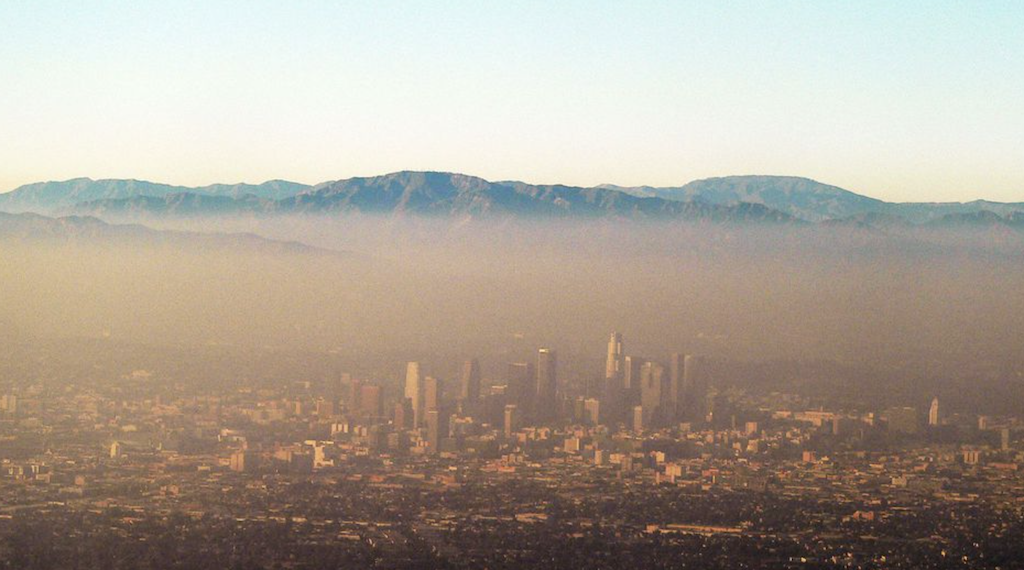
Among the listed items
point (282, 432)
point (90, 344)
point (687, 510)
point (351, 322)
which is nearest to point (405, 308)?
point (351, 322)

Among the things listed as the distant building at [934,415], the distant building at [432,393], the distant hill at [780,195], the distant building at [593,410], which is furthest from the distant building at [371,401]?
the distant hill at [780,195]

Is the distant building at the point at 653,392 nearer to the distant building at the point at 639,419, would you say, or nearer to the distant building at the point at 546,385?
the distant building at the point at 639,419

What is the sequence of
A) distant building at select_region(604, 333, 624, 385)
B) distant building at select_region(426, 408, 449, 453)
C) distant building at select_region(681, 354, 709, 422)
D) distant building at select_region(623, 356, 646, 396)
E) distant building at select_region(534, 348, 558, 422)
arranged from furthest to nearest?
distant building at select_region(604, 333, 624, 385)
distant building at select_region(623, 356, 646, 396)
distant building at select_region(681, 354, 709, 422)
distant building at select_region(534, 348, 558, 422)
distant building at select_region(426, 408, 449, 453)

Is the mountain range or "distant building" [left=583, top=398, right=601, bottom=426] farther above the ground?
the mountain range

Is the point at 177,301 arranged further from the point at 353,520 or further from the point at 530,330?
the point at 353,520

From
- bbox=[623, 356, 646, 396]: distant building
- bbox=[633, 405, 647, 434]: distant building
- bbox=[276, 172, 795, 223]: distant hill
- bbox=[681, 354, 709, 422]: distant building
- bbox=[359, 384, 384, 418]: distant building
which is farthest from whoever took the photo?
bbox=[276, 172, 795, 223]: distant hill

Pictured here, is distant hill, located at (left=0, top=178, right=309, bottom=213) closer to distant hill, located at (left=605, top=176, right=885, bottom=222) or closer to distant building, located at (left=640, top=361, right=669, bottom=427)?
distant building, located at (left=640, top=361, right=669, bottom=427)

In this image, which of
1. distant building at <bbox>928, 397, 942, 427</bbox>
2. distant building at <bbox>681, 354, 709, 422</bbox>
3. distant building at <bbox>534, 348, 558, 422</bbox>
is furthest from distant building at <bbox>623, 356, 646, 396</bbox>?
distant building at <bbox>928, 397, 942, 427</bbox>
